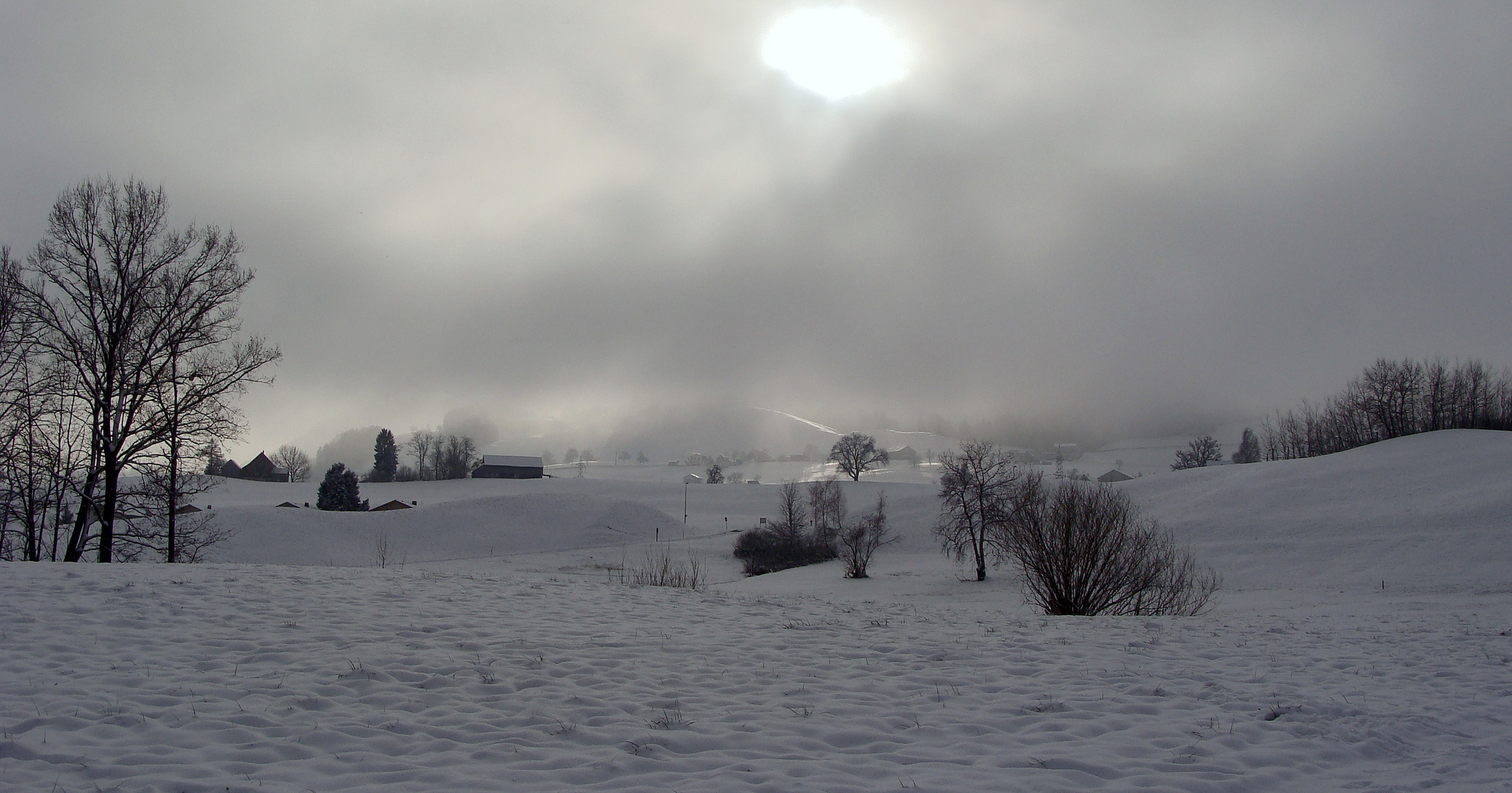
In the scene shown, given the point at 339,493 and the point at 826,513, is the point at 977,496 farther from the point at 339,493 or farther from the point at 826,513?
the point at 339,493

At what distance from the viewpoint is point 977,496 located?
46188mm

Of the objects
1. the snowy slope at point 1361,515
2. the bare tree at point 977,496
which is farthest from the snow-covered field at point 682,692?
the bare tree at point 977,496

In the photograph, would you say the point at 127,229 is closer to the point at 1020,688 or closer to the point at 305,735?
the point at 305,735

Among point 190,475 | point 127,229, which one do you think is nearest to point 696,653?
point 190,475

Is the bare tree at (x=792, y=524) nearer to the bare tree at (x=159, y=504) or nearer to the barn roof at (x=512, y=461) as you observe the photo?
the bare tree at (x=159, y=504)

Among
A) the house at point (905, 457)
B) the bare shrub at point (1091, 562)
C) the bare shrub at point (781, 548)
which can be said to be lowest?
the bare shrub at point (781, 548)

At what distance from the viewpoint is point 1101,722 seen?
6832mm

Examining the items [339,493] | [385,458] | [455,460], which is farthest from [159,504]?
[455,460]

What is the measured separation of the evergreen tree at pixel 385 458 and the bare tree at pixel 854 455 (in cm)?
7032

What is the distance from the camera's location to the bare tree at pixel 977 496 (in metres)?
43.9

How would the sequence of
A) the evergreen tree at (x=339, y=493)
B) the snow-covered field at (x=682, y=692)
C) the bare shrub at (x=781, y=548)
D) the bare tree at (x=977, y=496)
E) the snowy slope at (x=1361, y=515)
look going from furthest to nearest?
the evergreen tree at (x=339, y=493), the bare shrub at (x=781, y=548), the bare tree at (x=977, y=496), the snowy slope at (x=1361, y=515), the snow-covered field at (x=682, y=692)

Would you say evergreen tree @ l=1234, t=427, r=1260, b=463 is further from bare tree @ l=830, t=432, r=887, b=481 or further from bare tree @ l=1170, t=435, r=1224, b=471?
bare tree @ l=830, t=432, r=887, b=481

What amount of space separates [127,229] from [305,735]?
2064cm

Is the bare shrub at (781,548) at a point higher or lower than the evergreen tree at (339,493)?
lower
